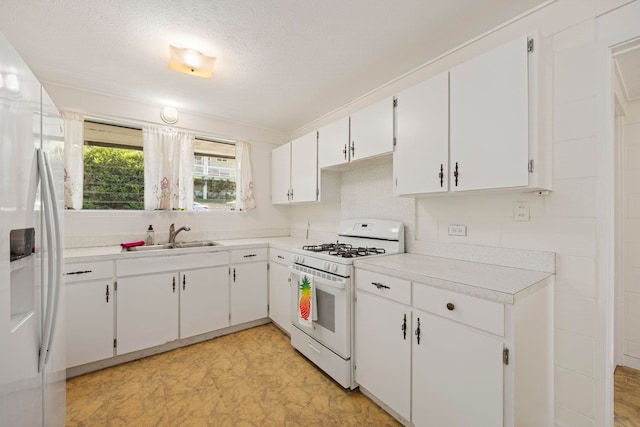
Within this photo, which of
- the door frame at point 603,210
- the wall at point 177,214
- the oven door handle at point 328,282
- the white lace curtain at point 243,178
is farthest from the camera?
the white lace curtain at point 243,178

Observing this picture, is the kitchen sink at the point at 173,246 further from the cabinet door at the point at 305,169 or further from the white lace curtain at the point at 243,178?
the cabinet door at the point at 305,169

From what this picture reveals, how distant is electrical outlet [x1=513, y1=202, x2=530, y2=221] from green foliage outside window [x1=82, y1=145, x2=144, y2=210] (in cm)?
343

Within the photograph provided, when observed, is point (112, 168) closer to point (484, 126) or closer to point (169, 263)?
point (169, 263)

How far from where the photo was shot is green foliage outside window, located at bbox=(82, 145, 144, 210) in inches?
111

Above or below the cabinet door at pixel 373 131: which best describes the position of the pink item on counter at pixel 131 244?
below

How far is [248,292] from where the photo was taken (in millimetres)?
3090

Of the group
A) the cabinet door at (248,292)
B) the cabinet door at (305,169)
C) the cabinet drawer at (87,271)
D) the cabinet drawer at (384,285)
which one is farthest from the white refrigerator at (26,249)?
the cabinet door at (305,169)

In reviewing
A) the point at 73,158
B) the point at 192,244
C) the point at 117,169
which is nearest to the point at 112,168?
the point at 117,169

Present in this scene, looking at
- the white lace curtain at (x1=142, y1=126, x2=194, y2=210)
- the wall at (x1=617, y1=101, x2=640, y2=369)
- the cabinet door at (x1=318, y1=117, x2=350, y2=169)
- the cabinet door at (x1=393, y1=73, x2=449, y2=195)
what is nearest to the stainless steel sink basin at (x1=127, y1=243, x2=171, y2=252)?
the white lace curtain at (x1=142, y1=126, x2=194, y2=210)

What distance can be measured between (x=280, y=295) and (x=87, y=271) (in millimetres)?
1682

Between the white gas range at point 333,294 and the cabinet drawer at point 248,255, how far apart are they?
30.0 inches

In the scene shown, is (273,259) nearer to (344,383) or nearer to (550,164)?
(344,383)

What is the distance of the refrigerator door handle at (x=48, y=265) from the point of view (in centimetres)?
108

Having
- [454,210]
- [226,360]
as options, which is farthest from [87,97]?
[454,210]
